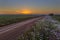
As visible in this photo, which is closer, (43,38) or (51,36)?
(43,38)

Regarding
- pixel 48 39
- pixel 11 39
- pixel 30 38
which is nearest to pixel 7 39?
pixel 11 39

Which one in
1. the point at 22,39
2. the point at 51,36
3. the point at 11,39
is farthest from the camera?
the point at 51,36

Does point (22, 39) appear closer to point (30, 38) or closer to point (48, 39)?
point (30, 38)

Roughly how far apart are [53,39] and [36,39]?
4.32 ft

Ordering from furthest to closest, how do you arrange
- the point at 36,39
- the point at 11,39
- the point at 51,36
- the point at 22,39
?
the point at 51,36
the point at 11,39
the point at 36,39
the point at 22,39

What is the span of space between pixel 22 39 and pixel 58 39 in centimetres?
270

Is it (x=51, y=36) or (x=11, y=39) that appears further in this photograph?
(x=51, y=36)

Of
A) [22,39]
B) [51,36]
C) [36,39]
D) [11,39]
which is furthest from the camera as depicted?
[51,36]

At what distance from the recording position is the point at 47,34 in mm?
10477

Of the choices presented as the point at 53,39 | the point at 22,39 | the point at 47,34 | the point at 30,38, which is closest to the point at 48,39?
the point at 53,39

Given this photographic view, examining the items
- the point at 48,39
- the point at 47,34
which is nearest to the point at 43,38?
the point at 48,39

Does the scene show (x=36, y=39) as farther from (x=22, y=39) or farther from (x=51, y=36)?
(x=51, y=36)

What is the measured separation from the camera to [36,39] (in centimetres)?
862

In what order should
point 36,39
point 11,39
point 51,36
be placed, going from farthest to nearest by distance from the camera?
point 51,36 → point 11,39 → point 36,39
